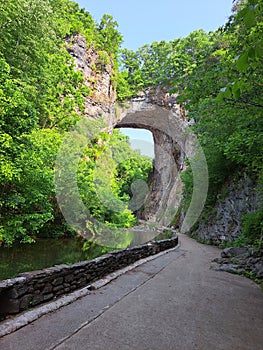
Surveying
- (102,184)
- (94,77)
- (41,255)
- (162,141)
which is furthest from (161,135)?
(41,255)

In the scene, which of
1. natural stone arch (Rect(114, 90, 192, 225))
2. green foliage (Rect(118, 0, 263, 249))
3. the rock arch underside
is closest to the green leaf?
green foliage (Rect(118, 0, 263, 249))

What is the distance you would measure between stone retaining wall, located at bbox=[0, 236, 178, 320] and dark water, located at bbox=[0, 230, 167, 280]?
3860 millimetres

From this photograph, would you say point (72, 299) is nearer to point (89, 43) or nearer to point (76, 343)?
A: point (76, 343)

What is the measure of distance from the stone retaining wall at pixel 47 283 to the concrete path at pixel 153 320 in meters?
0.45

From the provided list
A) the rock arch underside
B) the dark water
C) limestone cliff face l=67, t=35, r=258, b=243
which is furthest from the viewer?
the rock arch underside

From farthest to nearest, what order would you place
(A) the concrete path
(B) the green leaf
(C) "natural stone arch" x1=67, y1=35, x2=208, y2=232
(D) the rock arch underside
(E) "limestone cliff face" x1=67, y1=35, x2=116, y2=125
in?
(D) the rock arch underside < (E) "limestone cliff face" x1=67, y1=35, x2=116, y2=125 < (C) "natural stone arch" x1=67, y1=35, x2=208, y2=232 < (A) the concrete path < (B) the green leaf

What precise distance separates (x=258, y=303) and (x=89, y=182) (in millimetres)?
12572

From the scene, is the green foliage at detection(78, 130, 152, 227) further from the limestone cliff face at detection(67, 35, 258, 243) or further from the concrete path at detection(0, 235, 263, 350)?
the concrete path at detection(0, 235, 263, 350)

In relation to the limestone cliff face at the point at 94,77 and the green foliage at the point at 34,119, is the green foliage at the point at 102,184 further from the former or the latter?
the limestone cliff face at the point at 94,77

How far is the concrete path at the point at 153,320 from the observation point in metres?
2.81

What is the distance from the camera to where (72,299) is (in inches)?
165

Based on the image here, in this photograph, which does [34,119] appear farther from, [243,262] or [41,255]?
[243,262]

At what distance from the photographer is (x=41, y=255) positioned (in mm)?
11641

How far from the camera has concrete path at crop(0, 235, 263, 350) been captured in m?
2.81
